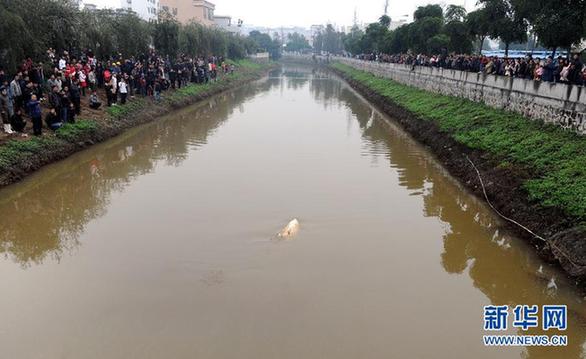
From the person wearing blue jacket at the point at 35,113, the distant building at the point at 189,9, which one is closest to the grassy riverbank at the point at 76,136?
the person wearing blue jacket at the point at 35,113

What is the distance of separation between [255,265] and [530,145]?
8464 mm

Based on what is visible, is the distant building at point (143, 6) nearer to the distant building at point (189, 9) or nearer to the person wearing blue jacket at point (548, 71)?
the distant building at point (189, 9)

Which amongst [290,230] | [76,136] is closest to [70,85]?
[76,136]

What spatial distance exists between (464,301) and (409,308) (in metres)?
1.00

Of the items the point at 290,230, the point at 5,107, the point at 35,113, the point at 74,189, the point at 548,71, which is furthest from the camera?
the point at 548,71

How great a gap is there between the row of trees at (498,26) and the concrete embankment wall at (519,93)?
6.02 feet

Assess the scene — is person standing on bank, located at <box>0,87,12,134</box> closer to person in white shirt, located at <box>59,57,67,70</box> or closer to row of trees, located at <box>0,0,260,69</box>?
row of trees, located at <box>0,0,260,69</box>

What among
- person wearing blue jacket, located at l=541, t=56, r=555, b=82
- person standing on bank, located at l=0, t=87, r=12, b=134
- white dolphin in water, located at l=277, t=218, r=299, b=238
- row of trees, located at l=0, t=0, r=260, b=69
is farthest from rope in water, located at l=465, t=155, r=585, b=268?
row of trees, located at l=0, t=0, r=260, b=69

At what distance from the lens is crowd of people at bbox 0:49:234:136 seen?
13531 millimetres

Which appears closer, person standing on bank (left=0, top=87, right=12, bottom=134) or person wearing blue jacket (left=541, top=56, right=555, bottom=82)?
person standing on bank (left=0, top=87, right=12, bottom=134)

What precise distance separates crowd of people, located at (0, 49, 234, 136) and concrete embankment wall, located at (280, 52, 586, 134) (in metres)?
15.1

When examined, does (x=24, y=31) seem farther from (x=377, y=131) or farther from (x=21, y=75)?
Result: (x=377, y=131)

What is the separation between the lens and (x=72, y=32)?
1922 cm

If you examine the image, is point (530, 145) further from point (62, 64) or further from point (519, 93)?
point (62, 64)
